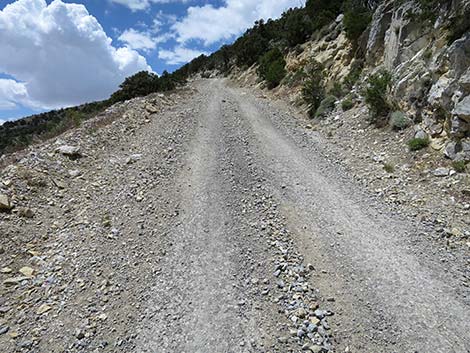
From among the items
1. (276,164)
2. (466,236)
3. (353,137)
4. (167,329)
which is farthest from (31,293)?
(353,137)

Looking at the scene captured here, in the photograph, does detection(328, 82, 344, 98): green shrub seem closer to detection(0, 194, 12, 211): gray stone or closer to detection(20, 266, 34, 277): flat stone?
detection(0, 194, 12, 211): gray stone

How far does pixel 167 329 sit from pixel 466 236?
6031 millimetres

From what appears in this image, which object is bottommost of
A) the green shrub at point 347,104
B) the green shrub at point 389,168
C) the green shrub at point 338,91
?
the green shrub at point 389,168

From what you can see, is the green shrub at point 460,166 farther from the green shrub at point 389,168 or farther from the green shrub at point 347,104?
the green shrub at point 347,104

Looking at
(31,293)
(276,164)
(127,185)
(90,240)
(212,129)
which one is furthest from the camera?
(212,129)

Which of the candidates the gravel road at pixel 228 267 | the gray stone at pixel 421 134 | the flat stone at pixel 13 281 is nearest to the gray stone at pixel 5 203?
the gravel road at pixel 228 267

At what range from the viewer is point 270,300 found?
5.30 metres

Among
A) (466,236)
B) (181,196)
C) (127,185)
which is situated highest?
(127,185)

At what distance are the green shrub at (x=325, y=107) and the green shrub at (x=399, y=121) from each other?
4.75 metres

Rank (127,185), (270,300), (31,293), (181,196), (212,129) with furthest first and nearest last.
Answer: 1. (212,129)
2. (127,185)
3. (181,196)
4. (31,293)
5. (270,300)

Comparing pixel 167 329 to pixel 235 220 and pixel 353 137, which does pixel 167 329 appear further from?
pixel 353 137

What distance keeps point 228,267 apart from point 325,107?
12.2m

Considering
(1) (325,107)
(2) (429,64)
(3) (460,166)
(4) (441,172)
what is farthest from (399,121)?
(1) (325,107)

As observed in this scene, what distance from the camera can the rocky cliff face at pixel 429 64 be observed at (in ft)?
28.4
